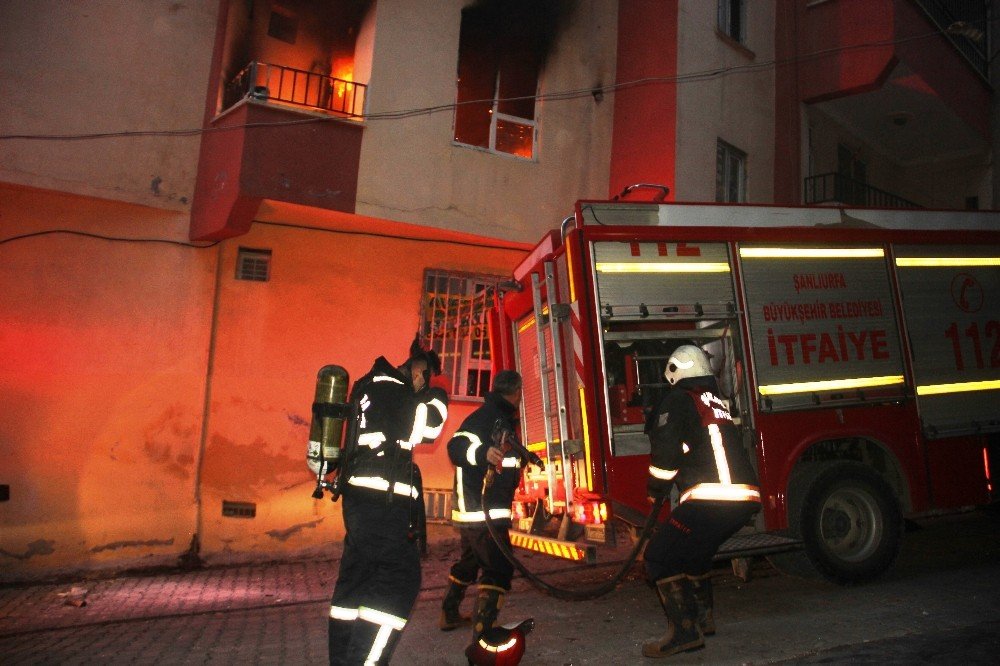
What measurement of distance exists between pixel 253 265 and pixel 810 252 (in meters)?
5.60

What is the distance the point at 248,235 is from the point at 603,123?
4674 millimetres

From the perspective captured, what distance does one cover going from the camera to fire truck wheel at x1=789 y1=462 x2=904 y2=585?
5.54 m

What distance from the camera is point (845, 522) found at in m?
5.80

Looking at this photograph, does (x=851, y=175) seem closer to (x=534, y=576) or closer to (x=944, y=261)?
(x=944, y=261)

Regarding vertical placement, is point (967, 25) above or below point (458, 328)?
above

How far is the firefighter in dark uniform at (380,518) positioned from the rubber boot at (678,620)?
4.62 feet

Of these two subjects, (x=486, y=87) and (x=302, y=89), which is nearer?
(x=302, y=89)

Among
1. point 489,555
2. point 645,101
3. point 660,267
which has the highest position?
point 645,101

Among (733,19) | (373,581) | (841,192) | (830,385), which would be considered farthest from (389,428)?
(841,192)

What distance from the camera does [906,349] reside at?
614 cm

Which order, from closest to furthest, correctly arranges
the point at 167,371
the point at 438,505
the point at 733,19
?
the point at 167,371 < the point at 438,505 < the point at 733,19

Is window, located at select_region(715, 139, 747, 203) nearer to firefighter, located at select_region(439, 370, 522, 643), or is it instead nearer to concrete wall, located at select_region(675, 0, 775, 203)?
concrete wall, located at select_region(675, 0, 775, 203)

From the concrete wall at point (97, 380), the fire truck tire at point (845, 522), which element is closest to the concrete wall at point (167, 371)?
the concrete wall at point (97, 380)

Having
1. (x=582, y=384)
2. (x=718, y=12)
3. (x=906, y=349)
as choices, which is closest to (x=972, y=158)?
(x=718, y=12)
